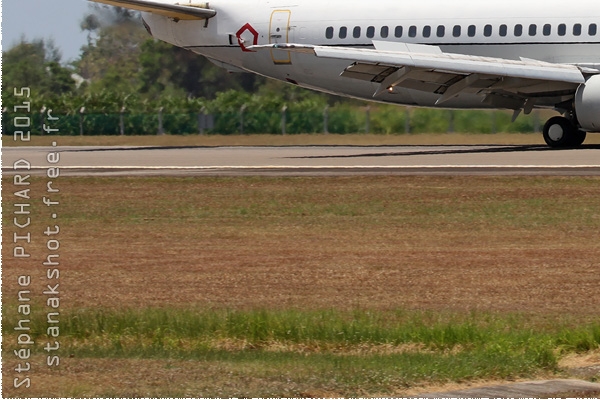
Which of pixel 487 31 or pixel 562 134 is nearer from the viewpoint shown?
pixel 562 134

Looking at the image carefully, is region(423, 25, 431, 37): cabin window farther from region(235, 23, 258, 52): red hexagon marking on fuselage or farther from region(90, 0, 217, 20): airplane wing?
region(90, 0, 217, 20): airplane wing

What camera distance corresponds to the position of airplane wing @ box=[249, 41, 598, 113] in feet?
Result: 113

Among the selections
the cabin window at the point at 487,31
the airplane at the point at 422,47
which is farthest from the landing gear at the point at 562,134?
the cabin window at the point at 487,31

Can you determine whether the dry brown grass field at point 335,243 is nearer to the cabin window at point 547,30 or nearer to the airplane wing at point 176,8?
the cabin window at point 547,30

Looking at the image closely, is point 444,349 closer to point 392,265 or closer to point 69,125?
point 392,265

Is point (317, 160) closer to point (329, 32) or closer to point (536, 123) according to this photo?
point (329, 32)

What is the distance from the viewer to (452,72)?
116 feet

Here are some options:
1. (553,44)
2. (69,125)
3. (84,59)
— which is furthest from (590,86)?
(84,59)

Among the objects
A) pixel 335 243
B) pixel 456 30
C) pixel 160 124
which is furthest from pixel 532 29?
pixel 335 243

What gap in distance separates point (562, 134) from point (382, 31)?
22.9 feet

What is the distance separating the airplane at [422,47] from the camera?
116 ft

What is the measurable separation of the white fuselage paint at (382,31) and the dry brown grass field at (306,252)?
12629 mm

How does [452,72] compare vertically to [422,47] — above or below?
below

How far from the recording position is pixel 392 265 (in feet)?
54.5
